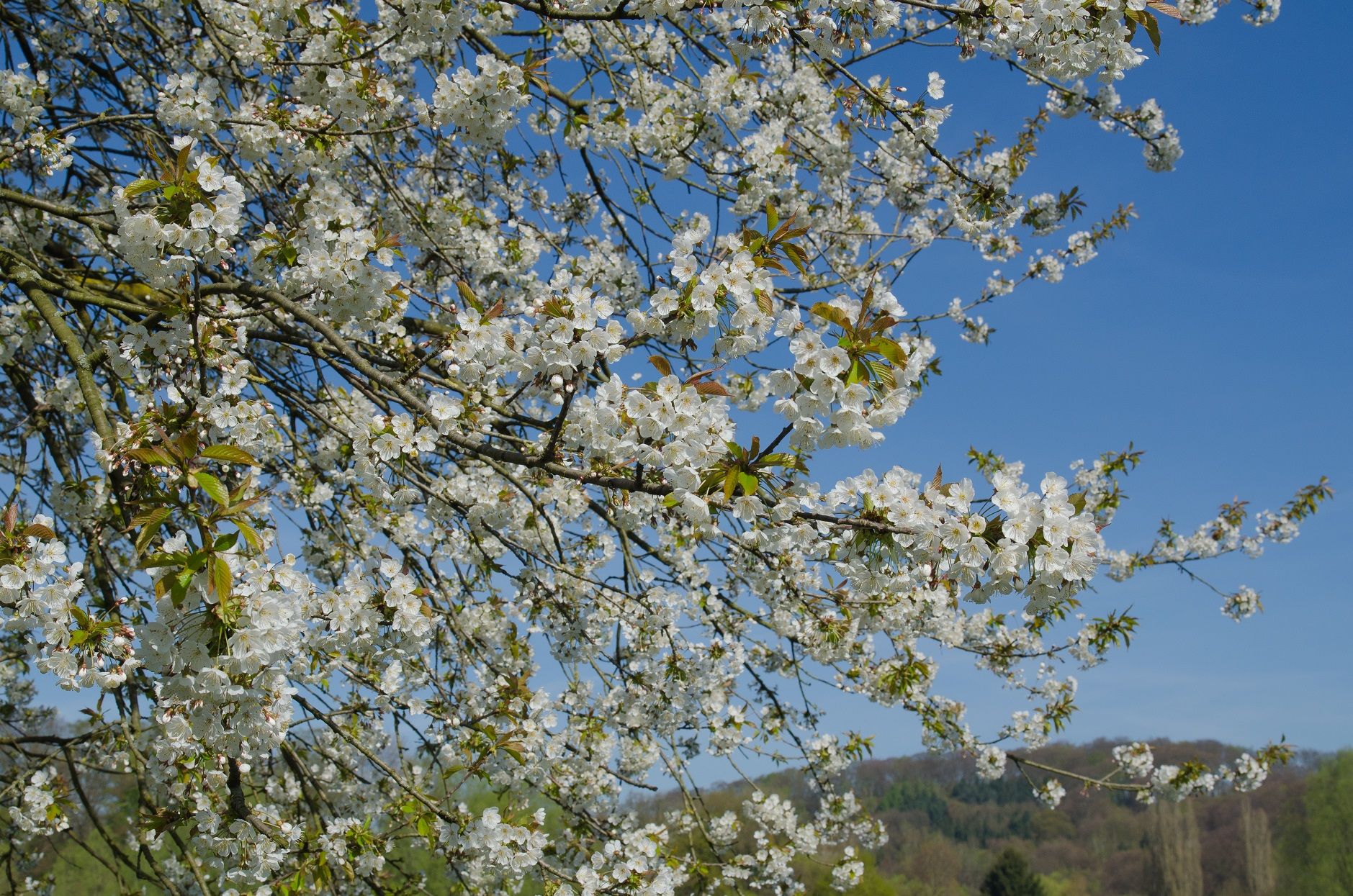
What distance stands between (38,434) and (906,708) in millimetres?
4531

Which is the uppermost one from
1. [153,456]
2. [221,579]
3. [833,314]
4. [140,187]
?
[140,187]

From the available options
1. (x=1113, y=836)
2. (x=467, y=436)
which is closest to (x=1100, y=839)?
(x=1113, y=836)

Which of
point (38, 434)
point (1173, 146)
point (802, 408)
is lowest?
point (802, 408)

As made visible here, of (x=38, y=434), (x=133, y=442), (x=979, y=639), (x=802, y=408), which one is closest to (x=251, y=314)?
(x=133, y=442)

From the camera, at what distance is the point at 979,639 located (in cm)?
675

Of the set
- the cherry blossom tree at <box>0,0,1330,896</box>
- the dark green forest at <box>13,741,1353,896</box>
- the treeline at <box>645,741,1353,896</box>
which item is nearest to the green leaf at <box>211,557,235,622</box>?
the cherry blossom tree at <box>0,0,1330,896</box>

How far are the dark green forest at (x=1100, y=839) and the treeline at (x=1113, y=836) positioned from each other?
0.07m

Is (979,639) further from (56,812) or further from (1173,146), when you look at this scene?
(56,812)

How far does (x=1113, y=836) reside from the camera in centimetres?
4303

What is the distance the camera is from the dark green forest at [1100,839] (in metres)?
27.0

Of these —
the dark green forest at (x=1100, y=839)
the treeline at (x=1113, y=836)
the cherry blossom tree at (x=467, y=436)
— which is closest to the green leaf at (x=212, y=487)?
the cherry blossom tree at (x=467, y=436)

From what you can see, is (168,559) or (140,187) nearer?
(168,559)

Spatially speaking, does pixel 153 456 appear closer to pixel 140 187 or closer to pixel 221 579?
pixel 221 579

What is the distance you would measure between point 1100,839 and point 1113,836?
0.68 m
